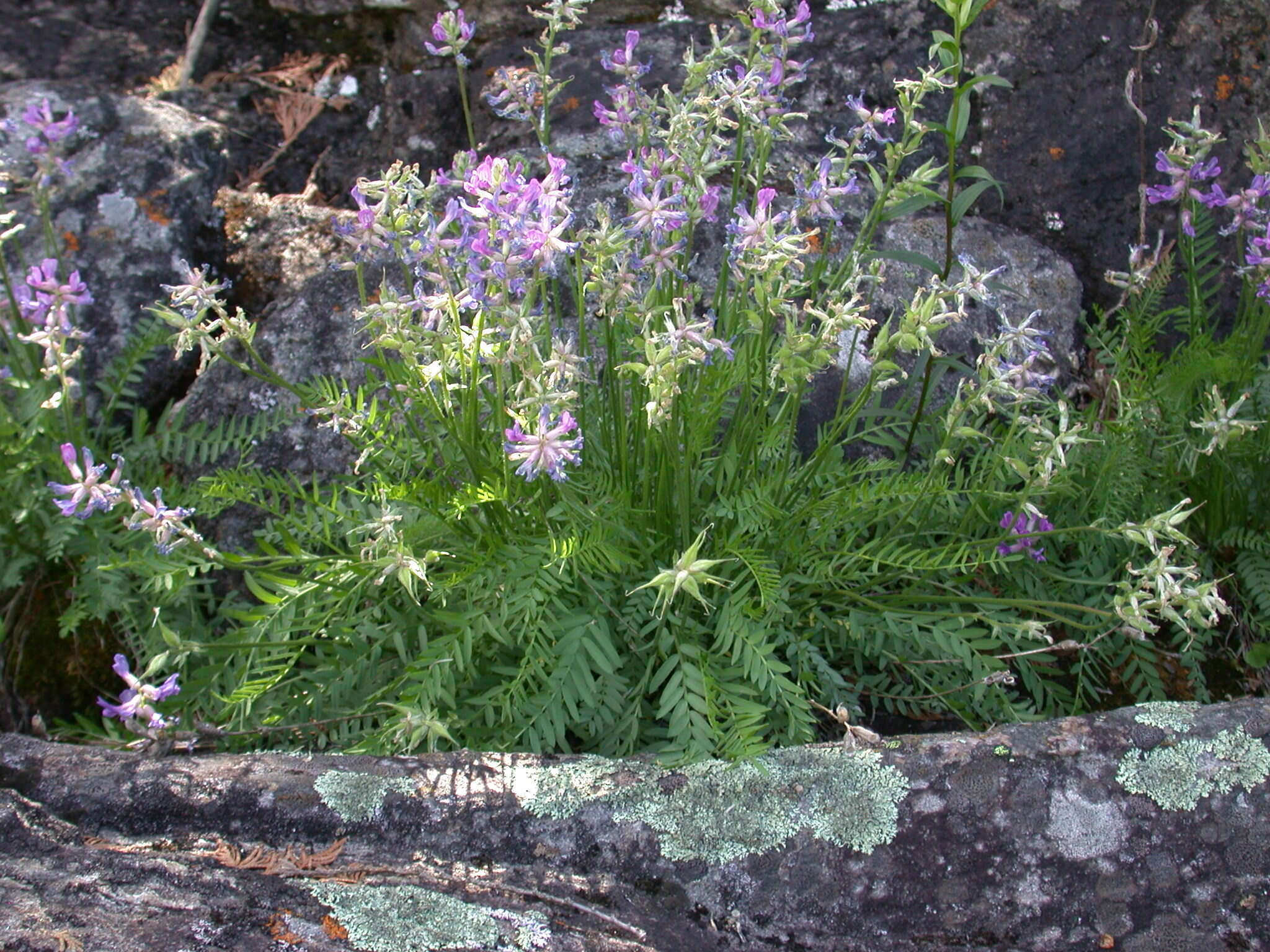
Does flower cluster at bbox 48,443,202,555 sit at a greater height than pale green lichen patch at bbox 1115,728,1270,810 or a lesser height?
greater

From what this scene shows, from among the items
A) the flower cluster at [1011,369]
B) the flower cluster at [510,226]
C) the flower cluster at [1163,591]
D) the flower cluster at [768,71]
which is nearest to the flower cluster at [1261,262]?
the flower cluster at [1011,369]

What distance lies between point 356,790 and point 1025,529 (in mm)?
1886

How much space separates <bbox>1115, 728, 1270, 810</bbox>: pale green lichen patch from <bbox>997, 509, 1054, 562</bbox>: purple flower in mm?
884

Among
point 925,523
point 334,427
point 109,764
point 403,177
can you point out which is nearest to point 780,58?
point 403,177

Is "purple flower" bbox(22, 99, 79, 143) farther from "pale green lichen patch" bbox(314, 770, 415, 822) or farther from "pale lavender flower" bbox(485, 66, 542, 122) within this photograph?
"pale green lichen patch" bbox(314, 770, 415, 822)

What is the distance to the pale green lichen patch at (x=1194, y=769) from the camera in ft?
6.00

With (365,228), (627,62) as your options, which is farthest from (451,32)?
(365,228)

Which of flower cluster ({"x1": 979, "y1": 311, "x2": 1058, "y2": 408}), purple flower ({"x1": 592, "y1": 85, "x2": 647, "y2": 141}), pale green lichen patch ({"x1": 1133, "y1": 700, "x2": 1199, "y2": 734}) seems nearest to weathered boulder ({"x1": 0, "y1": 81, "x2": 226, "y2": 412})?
purple flower ({"x1": 592, "y1": 85, "x2": 647, "y2": 141})

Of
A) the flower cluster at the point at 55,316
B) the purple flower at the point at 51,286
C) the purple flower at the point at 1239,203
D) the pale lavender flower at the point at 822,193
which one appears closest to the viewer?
the pale lavender flower at the point at 822,193

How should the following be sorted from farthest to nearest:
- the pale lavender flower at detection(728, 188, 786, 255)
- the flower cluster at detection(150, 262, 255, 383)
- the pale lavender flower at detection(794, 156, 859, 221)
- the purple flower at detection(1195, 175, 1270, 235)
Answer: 1. the purple flower at detection(1195, 175, 1270, 235)
2. the pale lavender flower at detection(794, 156, 859, 221)
3. the flower cluster at detection(150, 262, 255, 383)
4. the pale lavender flower at detection(728, 188, 786, 255)

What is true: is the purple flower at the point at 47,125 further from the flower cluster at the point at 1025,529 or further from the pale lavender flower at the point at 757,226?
the flower cluster at the point at 1025,529

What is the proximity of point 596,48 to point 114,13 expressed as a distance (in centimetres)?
288

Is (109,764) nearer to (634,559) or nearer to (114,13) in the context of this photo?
(634,559)

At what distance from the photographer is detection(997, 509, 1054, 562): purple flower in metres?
2.78
